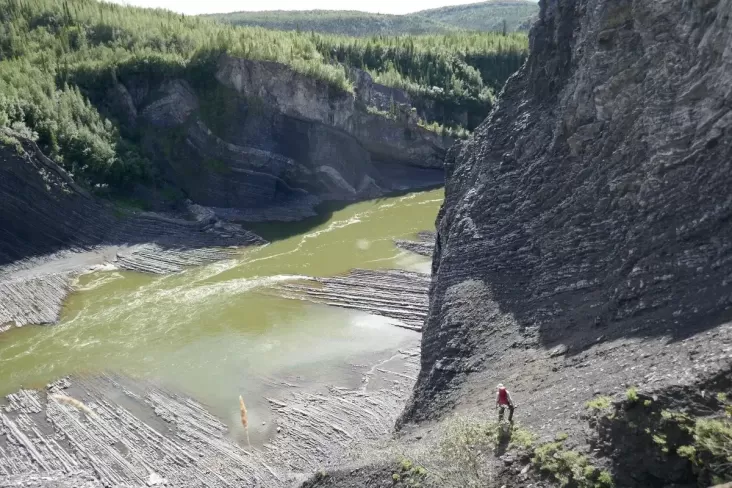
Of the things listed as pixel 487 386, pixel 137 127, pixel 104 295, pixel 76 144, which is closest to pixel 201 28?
pixel 137 127

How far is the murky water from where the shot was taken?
23656 mm

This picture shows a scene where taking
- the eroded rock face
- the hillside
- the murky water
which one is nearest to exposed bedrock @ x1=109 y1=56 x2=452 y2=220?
the murky water

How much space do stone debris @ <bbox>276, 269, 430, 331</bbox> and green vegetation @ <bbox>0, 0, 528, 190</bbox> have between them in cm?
1755

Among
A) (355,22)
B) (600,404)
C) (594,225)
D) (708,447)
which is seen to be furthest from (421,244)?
(355,22)

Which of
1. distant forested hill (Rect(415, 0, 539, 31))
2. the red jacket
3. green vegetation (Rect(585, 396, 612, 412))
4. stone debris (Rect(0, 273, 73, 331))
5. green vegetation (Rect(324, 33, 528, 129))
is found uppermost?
distant forested hill (Rect(415, 0, 539, 31))

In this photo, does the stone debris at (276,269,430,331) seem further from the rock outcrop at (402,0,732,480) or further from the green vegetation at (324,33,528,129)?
the green vegetation at (324,33,528,129)

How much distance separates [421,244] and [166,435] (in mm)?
20011

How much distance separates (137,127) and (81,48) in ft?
29.6

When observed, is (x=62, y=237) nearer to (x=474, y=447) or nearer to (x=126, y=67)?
(x=126, y=67)

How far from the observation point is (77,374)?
23844 millimetres

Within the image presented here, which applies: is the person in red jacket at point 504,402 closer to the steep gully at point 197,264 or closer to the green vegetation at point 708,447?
the green vegetation at point 708,447

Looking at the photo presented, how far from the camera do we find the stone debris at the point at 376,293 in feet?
89.5

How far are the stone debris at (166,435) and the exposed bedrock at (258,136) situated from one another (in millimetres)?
22910

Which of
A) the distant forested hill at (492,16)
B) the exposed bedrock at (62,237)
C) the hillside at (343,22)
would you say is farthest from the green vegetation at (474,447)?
the distant forested hill at (492,16)
